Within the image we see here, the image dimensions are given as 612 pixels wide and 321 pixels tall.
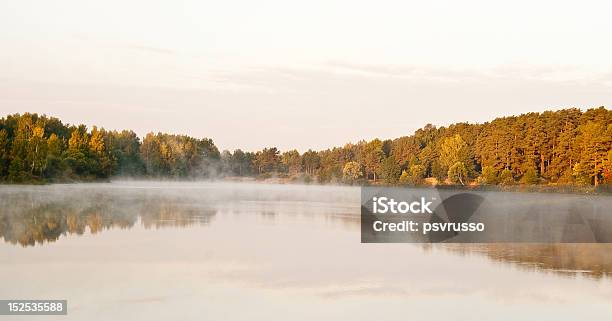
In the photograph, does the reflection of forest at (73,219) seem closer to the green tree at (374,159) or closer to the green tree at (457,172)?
the green tree at (457,172)

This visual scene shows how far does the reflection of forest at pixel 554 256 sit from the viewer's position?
1766 centimetres

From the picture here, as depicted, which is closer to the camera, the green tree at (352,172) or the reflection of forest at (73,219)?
the reflection of forest at (73,219)

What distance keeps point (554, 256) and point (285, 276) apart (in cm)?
879

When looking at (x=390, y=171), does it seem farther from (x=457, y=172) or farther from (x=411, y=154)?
(x=457, y=172)

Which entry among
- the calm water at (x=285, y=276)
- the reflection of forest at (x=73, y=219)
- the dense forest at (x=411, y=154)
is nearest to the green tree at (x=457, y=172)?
the dense forest at (x=411, y=154)

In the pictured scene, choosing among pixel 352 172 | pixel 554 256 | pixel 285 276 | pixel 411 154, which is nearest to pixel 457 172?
pixel 411 154

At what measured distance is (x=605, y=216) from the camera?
3700 cm

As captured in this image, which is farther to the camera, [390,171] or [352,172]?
[352,172]

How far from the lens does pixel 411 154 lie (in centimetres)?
11738

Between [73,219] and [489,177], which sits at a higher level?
[489,177]

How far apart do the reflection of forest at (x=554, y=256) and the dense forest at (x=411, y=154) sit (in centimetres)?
4738

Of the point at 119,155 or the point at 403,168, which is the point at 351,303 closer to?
the point at 403,168

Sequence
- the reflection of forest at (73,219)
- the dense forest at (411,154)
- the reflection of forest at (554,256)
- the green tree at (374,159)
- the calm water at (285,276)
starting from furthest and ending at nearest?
the green tree at (374,159) < the dense forest at (411,154) < the reflection of forest at (73,219) < the reflection of forest at (554,256) < the calm water at (285,276)

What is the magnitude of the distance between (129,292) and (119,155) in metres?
118
